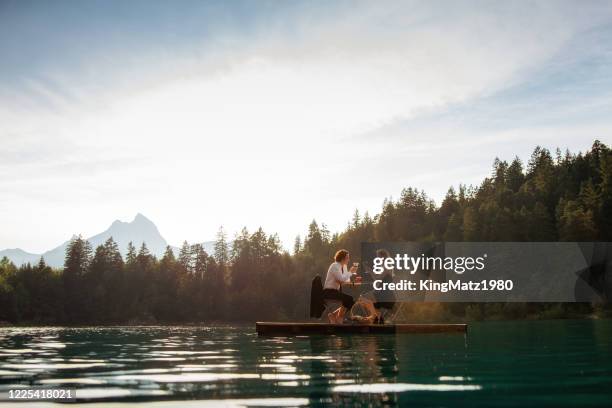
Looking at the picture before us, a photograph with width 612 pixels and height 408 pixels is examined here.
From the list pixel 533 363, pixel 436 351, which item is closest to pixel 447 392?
pixel 533 363

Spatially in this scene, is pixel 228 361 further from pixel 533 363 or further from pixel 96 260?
pixel 96 260

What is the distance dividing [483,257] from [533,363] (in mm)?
151485

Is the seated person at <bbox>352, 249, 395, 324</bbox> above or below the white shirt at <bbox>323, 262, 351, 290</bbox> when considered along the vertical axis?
below

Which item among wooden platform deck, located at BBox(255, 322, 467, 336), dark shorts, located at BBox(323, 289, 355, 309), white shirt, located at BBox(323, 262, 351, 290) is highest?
white shirt, located at BBox(323, 262, 351, 290)

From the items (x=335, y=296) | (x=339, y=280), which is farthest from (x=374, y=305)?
(x=339, y=280)

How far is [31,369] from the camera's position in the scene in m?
12.6

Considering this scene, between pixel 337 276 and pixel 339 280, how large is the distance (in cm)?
19

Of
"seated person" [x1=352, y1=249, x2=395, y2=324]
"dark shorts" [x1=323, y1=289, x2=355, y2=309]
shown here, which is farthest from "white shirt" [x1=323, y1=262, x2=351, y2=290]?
A: "seated person" [x1=352, y1=249, x2=395, y2=324]

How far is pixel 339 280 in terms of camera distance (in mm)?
24031

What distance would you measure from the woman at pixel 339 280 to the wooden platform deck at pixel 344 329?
1.10 meters

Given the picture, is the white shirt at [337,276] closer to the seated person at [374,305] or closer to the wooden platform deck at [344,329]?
the seated person at [374,305]

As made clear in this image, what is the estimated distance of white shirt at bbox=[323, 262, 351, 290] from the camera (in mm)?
23875

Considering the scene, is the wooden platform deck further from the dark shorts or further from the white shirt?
the white shirt

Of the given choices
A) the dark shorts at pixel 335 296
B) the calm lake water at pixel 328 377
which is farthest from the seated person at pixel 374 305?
the calm lake water at pixel 328 377
